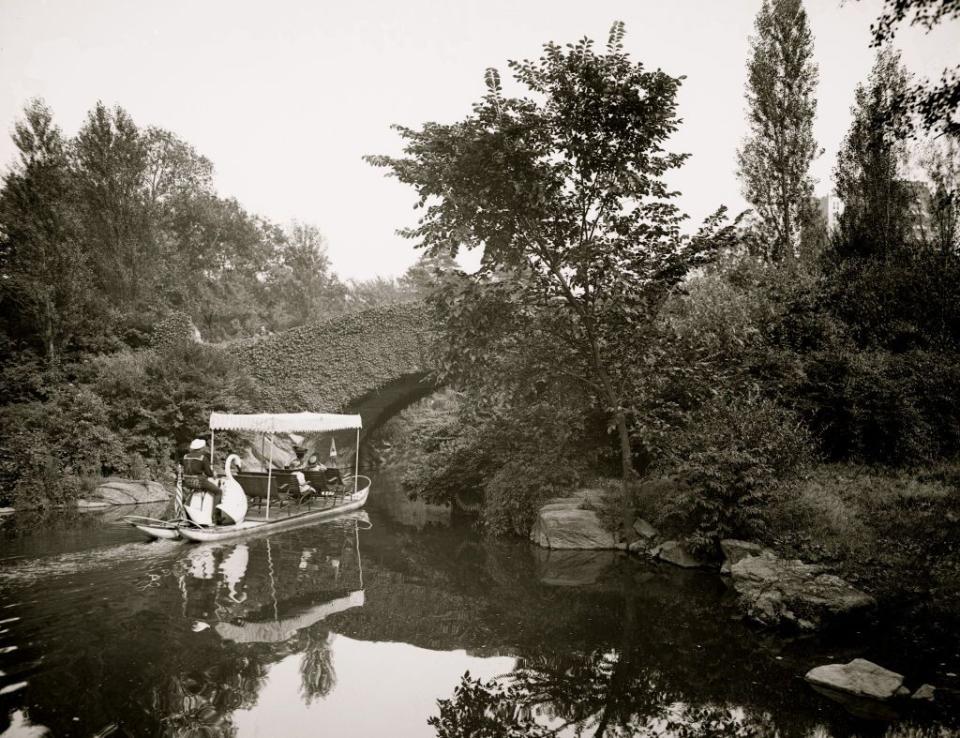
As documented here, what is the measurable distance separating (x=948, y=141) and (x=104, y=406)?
28190 millimetres

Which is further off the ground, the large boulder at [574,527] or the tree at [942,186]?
the tree at [942,186]

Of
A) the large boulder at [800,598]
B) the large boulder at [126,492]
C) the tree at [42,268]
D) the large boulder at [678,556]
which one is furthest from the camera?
the tree at [42,268]

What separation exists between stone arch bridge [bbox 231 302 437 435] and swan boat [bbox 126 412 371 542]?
7005 mm

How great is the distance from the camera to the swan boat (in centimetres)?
1131

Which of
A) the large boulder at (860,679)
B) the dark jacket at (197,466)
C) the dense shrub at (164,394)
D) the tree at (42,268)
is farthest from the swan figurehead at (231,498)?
the tree at (42,268)

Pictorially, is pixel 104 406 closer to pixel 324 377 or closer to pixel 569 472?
pixel 324 377

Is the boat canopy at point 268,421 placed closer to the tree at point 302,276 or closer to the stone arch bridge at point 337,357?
the stone arch bridge at point 337,357

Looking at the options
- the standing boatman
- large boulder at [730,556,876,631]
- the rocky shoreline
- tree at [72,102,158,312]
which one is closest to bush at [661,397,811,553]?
the rocky shoreline

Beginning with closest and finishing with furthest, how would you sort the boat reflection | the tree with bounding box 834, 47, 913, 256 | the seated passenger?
the boat reflection
the seated passenger
the tree with bounding box 834, 47, 913, 256

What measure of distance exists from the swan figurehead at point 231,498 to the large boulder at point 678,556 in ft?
27.0

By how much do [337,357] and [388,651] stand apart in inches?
731

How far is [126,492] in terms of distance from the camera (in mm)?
17391

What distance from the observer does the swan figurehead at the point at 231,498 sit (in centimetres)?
1212

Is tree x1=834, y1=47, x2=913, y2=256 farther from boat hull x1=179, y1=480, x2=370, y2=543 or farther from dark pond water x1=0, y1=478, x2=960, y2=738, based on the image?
boat hull x1=179, y1=480, x2=370, y2=543
